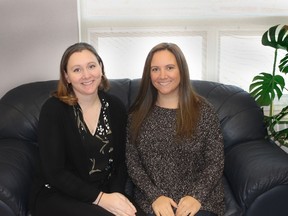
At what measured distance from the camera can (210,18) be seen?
2666mm

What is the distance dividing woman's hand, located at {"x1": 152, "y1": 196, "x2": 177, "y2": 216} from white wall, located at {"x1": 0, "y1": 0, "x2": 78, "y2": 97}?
139 cm

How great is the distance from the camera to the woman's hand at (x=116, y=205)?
5.28 ft

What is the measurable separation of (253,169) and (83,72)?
98 cm

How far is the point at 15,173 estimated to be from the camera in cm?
180

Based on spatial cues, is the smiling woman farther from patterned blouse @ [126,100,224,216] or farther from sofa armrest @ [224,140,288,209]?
sofa armrest @ [224,140,288,209]

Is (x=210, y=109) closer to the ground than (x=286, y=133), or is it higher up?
higher up

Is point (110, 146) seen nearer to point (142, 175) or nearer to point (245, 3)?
point (142, 175)

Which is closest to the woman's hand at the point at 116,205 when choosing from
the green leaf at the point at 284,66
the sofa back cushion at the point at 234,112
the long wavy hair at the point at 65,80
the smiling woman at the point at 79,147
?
the smiling woman at the point at 79,147

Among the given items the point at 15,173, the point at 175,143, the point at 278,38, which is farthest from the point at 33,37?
the point at 278,38

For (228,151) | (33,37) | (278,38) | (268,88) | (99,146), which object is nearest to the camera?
(99,146)

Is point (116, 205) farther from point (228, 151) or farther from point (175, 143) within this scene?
point (228, 151)

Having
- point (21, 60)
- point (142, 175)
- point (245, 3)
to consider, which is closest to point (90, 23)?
point (21, 60)

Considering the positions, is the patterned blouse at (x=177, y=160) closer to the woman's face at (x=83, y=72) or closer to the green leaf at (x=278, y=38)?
the woman's face at (x=83, y=72)

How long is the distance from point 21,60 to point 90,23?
58 centimetres
